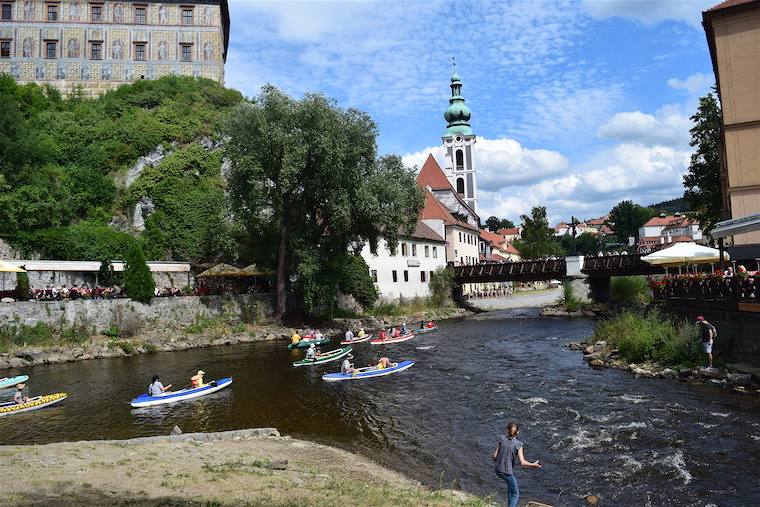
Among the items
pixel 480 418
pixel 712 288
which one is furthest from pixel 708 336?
pixel 480 418

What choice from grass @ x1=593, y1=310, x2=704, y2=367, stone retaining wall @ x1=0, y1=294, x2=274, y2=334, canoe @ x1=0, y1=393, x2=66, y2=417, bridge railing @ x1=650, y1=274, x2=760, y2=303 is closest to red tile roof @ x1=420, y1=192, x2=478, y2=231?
stone retaining wall @ x1=0, y1=294, x2=274, y2=334

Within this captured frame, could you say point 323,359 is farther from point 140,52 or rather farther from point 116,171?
point 140,52

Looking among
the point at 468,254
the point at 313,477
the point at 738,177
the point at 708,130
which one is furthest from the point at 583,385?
the point at 468,254

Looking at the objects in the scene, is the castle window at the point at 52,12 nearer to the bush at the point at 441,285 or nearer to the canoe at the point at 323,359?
the bush at the point at 441,285

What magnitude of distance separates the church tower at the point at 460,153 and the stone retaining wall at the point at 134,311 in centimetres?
6651

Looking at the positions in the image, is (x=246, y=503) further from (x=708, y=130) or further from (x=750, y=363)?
(x=708, y=130)

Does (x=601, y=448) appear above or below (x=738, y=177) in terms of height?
below

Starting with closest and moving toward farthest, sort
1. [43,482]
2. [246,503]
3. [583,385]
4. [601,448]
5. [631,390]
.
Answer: [246,503] → [43,482] → [601,448] → [631,390] → [583,385]

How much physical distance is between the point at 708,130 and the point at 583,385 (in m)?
29.0

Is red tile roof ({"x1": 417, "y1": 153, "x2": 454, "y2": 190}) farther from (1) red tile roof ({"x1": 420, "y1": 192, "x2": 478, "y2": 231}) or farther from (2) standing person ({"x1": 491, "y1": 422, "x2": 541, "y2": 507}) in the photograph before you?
(2) standing person ({"x1": 491, "y1": 422, "x2": 541, "y2": 507})

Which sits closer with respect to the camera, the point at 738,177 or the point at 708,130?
the point at 738,177

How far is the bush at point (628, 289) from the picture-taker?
5438cm

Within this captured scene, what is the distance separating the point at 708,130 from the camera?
3994cm

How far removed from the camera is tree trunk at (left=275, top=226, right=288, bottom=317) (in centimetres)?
4038
